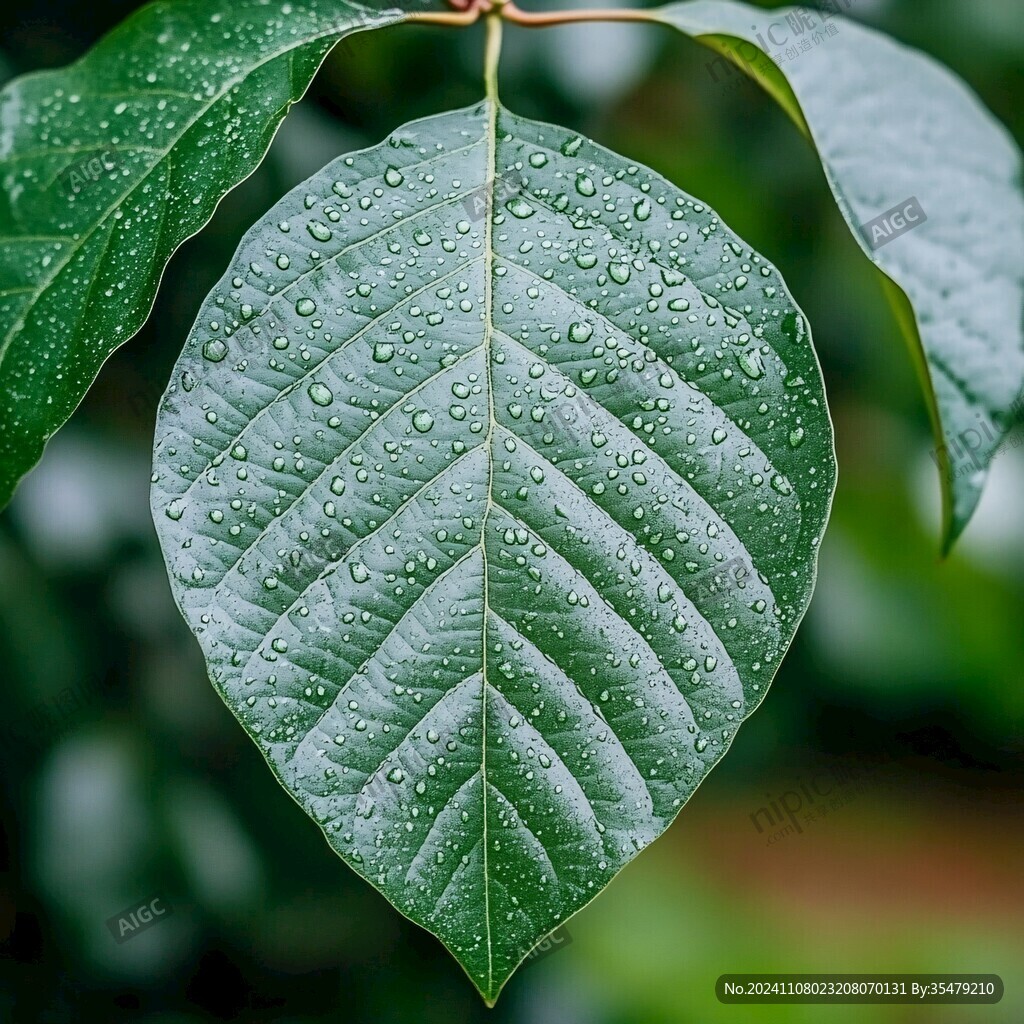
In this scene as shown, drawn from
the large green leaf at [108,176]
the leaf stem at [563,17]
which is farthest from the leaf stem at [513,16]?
the large green leaf at [108,176]

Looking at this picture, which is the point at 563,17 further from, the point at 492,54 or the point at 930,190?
the point at 930,190

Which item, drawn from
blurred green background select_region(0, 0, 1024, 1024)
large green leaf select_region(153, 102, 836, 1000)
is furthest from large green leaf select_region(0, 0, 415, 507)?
blurred green background select_region(0, 0, 1024, 1024)

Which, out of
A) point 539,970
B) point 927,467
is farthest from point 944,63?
point 539,970

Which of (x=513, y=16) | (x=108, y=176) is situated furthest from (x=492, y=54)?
(x=108, y=176)

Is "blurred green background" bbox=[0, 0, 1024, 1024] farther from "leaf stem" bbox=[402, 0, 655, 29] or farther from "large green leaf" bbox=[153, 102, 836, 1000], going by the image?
"large green leaf" bbox=[153, 102, 836, 1000]

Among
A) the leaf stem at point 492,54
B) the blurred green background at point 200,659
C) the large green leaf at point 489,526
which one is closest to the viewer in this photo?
the large green leaf at point 489,526

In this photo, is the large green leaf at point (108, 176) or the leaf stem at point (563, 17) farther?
the leaf stem at point (563, 17)

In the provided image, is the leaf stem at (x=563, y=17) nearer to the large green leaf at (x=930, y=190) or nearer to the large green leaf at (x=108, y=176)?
the large green leaf at (x=930, y=190)
